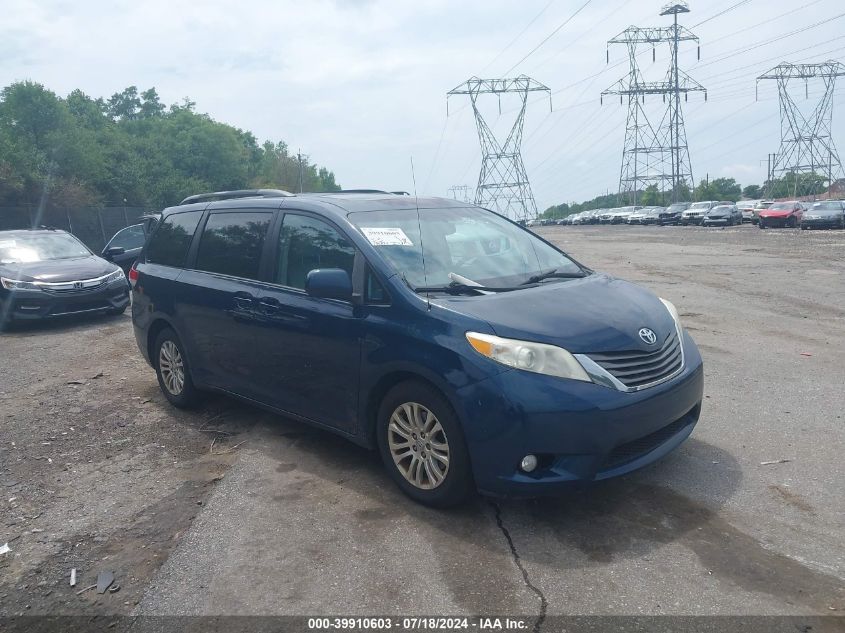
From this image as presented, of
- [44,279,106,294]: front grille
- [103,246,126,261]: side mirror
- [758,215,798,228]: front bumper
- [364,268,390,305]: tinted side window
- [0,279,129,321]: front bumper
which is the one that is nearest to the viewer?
[364,268,390,305]: tinted side window

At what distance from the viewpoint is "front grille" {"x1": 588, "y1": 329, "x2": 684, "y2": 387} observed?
3.88m

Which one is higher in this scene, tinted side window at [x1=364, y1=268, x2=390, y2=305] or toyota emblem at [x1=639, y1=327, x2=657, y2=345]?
tinted side window at [x1=364, y1=268, x2=390, y2=305]

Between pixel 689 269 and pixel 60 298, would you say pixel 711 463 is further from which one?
pixel 689 269

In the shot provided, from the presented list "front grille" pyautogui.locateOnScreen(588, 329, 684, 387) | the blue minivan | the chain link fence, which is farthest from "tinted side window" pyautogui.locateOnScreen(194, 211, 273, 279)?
the chain link fence

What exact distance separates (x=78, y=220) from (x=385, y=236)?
32.3m

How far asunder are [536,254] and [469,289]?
1.03 metres

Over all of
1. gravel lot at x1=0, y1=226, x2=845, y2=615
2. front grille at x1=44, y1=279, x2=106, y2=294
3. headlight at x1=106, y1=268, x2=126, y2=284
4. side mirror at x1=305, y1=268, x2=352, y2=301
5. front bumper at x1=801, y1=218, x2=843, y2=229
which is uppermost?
A: side mirror at x1=305, y1=268, x2=352, y2=301

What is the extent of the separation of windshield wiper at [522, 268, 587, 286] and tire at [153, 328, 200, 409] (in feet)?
10.1

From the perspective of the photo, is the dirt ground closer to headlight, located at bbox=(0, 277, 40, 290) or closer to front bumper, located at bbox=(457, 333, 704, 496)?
front bumper, located at bbox=(457, 333, 704, 496)

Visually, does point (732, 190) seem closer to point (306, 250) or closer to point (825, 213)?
point (825, 213)

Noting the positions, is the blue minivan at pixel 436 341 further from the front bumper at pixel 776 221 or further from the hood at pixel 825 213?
the front bumper at pixel 776 221

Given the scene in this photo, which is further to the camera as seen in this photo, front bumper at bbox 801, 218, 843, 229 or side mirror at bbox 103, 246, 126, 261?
front bumper at bbox 801, 218, 843, 229

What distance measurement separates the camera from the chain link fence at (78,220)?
2997 cm

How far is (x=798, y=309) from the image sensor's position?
34.3 ft
